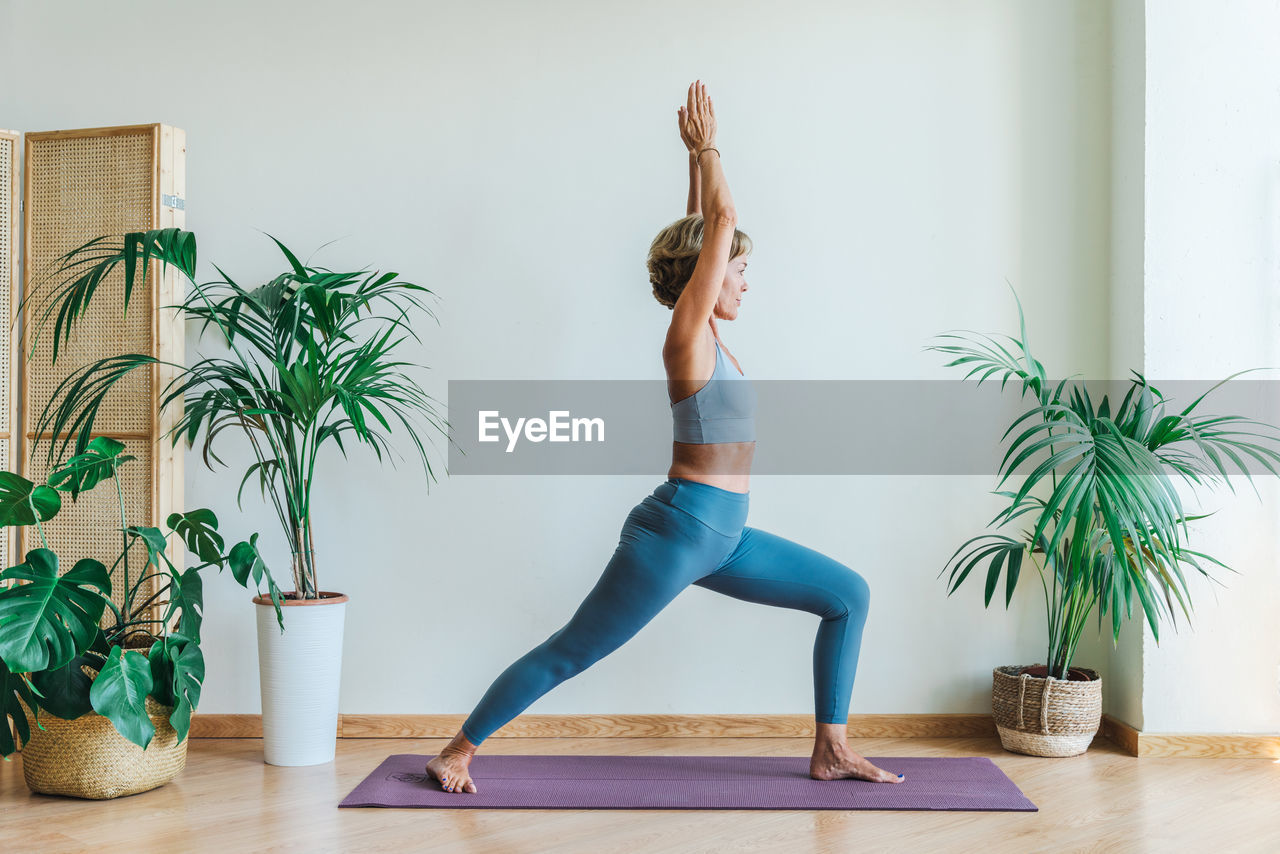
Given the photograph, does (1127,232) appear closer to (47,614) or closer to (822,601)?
(822,601)

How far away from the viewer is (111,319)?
2.88 m

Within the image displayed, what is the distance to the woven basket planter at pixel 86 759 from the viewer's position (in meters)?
2.44

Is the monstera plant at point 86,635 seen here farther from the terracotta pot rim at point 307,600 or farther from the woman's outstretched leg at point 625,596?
the woman's outstretched leg at point 625,596

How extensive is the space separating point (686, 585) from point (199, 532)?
131 cm

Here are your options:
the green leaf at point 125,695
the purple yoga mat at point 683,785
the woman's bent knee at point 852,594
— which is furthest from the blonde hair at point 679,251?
the green leaf at point 125,695

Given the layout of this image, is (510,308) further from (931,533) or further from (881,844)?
(881,844)

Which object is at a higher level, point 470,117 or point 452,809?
point 470,117

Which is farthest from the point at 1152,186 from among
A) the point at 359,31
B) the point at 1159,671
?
the point at 359,31

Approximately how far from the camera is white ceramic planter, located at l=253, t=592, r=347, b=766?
2725 mm

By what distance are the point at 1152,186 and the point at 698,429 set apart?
5.44 feet

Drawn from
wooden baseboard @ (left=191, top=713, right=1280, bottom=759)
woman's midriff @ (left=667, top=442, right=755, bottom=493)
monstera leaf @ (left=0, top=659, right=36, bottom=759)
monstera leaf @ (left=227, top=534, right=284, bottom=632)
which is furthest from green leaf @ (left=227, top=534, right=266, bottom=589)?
woman's midriff @ (left=667, top=442, right=755, bottom=493)

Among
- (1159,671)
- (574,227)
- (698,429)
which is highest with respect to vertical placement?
(574,227)

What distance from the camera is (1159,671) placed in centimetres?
288

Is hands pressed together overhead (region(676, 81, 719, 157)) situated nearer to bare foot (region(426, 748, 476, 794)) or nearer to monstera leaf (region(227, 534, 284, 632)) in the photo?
monstera leaf (region(227, 534, 284, 632))
